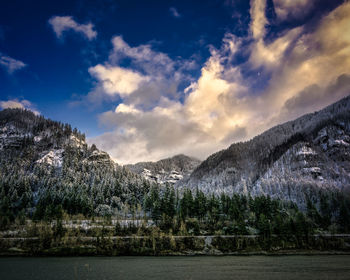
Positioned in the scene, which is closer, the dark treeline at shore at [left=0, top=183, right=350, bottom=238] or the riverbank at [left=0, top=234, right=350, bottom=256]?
the riverbank at [left=0, top=234, right=350, bottom=256]

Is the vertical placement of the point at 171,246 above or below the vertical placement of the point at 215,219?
below

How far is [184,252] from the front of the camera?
93.9 metres

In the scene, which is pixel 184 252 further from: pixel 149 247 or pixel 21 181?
pixel 21 181

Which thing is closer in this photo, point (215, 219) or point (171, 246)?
point (171, 246)

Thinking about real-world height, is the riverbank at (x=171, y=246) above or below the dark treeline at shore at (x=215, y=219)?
below

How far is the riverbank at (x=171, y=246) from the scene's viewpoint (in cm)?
9075

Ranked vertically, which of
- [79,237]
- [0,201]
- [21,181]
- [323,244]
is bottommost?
[323,244]

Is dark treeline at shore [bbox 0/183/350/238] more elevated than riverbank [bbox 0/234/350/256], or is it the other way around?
dark treeline at shore [bbox 0/183/350/238]

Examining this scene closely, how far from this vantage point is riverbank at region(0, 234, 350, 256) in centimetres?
9075

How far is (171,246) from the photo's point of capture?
95875mm

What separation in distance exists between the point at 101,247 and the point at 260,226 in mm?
72258

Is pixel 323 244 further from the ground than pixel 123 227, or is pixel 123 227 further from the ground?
pixel 123 227

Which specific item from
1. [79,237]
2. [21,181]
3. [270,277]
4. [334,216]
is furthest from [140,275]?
[21,181]

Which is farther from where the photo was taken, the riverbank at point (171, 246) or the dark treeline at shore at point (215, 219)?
the dark treeline at shore at point (215, 219)
